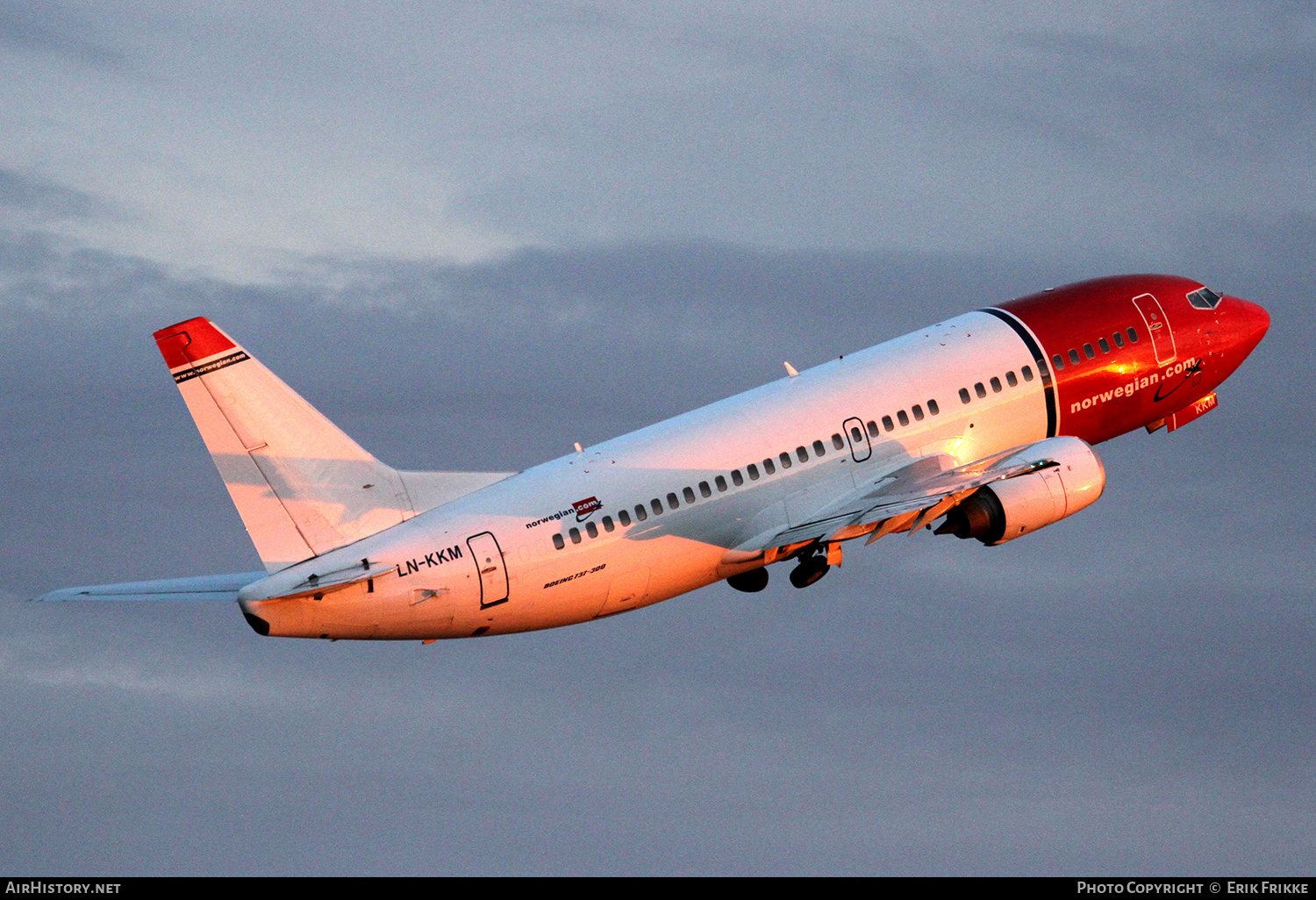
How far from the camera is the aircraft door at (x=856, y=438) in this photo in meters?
50.1

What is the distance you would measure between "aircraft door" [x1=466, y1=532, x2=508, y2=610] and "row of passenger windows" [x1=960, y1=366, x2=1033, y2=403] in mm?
13965

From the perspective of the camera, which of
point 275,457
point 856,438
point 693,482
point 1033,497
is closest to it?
point 275,457

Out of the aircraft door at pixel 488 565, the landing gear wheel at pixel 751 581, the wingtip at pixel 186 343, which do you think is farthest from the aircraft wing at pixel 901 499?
the wingtip at pixel 186 343

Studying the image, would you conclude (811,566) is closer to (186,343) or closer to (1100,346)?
(1100,346)

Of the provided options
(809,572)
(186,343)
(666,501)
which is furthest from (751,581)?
(186,343)

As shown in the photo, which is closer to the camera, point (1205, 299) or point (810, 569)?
point (810, 569)

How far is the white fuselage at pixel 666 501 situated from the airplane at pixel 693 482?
0.18 ft

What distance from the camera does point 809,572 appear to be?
5044 centimetres

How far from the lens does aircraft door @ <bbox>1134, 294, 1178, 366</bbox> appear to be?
55500 mm

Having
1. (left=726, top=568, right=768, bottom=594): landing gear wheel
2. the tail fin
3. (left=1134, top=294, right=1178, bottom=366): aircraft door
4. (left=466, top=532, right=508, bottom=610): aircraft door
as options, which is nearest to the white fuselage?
(left=466, top=532, right=508, bottom=610): aircraft door

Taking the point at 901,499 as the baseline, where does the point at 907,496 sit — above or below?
above

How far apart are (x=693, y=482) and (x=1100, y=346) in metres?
13.9

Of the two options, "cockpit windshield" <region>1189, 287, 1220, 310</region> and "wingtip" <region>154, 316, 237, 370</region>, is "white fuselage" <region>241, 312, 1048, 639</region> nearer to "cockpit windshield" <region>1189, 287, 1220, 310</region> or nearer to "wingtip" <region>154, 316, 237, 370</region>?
"wingtip" <region>154, 316, 237, 370</region>

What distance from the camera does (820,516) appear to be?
4938cm
